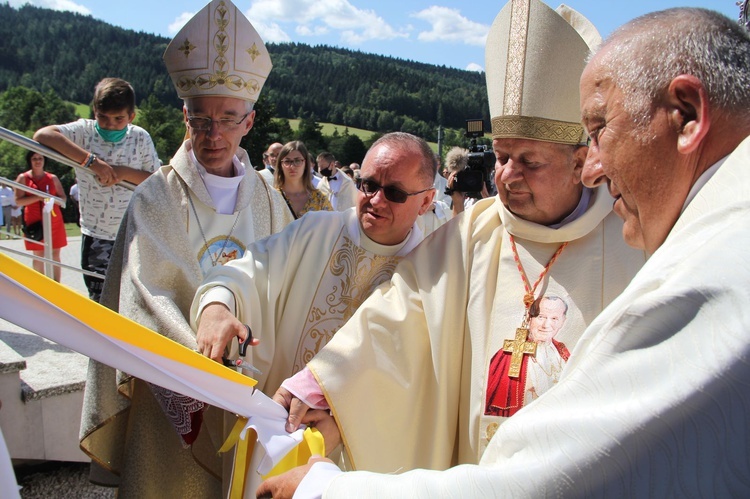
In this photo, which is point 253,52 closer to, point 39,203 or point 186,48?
point 186,48

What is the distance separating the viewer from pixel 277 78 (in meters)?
94.0

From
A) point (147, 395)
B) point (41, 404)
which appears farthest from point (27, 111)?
point (147, 395)

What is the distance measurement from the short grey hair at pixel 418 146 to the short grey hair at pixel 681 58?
1.27 meters

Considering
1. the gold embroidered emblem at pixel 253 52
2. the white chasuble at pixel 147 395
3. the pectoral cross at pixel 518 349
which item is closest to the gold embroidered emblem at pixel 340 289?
the white chasuble at pixel 147 395

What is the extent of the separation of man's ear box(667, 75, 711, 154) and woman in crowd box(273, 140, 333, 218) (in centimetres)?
583

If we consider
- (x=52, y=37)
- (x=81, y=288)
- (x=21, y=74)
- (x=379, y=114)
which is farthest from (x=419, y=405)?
(x=52, y=37)

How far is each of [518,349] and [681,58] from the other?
4.11 ft

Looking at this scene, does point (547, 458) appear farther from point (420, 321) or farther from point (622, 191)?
point (420, 321)

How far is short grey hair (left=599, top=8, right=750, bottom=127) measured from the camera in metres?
1.11

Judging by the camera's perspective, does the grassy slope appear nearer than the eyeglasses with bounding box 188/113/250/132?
No

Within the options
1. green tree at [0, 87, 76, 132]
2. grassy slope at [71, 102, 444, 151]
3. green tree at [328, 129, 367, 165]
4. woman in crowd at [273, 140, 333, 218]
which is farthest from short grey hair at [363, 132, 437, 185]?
grassy slope at [71, 102, 444, 151]

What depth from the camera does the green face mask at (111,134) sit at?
4.44 meters

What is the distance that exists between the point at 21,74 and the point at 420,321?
300 feet

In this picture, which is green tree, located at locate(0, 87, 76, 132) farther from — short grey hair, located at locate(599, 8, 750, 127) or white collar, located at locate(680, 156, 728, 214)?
white collar, located at locate(680, 156, 728, 214)
